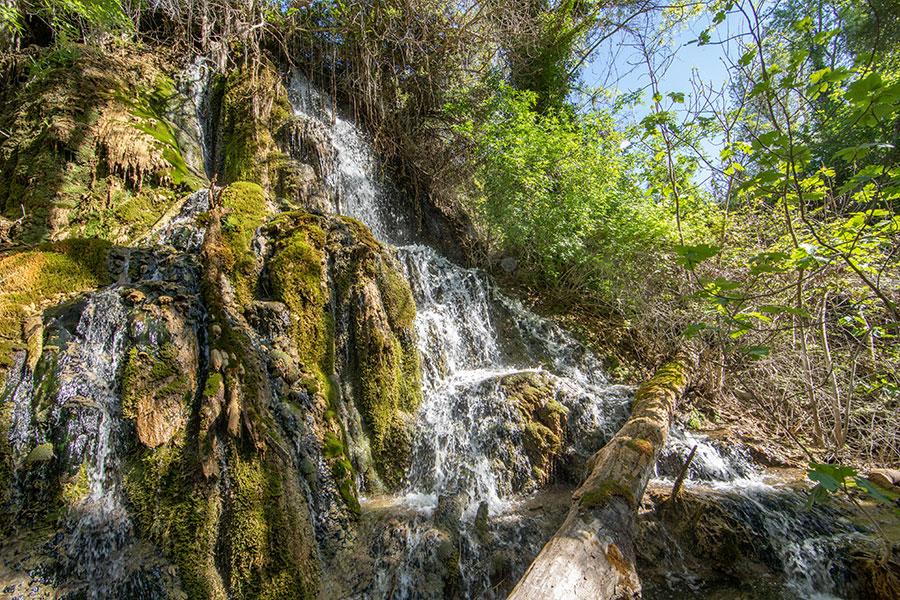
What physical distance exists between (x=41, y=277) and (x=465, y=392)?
14.4 ft

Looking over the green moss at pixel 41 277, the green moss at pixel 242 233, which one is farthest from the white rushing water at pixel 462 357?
the green moss at pixel 41 277

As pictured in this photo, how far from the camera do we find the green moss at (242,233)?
4488mm

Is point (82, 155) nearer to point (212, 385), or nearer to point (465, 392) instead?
point (212, 385)

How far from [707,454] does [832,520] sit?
1141 millimetres

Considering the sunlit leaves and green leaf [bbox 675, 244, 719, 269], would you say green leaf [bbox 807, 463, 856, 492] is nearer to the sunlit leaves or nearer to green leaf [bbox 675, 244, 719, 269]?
the sunlit leaves

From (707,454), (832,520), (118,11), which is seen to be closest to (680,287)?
(707,454)

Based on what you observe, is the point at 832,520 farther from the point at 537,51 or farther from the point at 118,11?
the point at 118,11

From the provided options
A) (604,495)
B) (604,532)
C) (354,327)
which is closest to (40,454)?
(354,327)

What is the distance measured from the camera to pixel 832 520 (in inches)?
156

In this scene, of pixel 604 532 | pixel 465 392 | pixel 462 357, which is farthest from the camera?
pixel 462 357

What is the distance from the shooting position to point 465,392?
5043mm

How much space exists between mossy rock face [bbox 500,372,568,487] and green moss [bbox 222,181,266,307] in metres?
3.12

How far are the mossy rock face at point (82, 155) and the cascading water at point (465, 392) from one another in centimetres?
298

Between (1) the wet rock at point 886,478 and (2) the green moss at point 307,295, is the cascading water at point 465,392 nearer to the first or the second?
(2) the green moss at point 307,295
